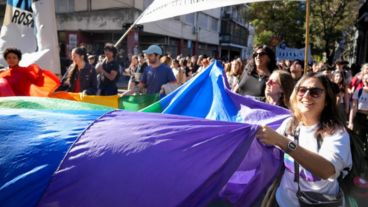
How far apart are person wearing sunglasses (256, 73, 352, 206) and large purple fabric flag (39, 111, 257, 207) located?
25 cm

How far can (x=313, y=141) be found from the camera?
2193 mm

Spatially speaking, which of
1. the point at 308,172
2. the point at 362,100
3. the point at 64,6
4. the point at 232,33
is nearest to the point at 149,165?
the point at 308,172

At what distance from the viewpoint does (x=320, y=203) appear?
215 centimetres

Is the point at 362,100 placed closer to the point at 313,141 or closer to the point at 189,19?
the point at 313,141

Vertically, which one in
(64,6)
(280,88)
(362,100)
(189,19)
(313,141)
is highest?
(64,6)

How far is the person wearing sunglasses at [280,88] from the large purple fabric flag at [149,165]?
140cm

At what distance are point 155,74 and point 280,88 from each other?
3.05 metres

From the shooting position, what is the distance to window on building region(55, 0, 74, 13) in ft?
94.2

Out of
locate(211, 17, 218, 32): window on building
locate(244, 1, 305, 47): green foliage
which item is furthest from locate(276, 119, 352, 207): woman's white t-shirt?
locate(211, 17, 218, 32): window on building

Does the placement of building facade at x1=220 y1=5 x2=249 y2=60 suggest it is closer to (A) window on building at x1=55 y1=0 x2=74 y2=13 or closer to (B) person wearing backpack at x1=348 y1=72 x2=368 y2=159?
(A) window on building at x1=55 y1=0 x2=74 y2=13

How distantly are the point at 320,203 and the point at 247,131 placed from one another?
21.5 inches

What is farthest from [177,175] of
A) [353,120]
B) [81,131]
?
[353,120]

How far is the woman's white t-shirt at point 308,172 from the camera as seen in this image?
205 cm

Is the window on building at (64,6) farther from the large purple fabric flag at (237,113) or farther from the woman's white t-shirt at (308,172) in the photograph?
the woman's white t-shirt at (308,172)
